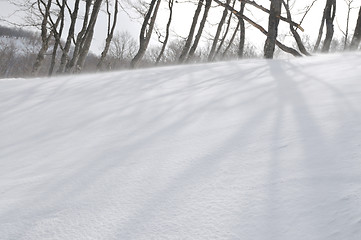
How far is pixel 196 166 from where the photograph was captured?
1.13 metres

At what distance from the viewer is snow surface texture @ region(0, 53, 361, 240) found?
2.49ft

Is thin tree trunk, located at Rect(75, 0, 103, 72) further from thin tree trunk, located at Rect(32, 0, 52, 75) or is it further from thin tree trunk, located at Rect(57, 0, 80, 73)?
thin tree trunk, located at Rect(32, 0, 52, 75)

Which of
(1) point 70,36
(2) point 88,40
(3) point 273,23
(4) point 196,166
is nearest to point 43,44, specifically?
Answer: (1) point 70,36

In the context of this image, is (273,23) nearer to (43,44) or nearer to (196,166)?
(196,166)

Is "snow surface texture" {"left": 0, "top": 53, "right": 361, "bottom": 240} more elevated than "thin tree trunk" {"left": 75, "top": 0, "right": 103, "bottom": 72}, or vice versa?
"thin tree trunk" {"left": 75, "top": 0, "right": 103, "bottom": 72}

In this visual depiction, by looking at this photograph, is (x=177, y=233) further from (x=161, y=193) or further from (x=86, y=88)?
(x=86, y=88)

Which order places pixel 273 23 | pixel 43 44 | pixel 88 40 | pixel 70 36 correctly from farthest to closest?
1. pixel 43 44
2. pixel 70 36
3. pixel 88 40
4. pixel 273 23

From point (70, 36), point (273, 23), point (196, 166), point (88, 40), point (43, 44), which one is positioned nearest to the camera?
point (196, 166)

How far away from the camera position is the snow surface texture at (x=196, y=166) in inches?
29.8

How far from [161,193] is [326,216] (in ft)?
1.65

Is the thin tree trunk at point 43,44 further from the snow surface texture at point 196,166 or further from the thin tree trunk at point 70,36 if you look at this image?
the snow surface texture at point 196,166

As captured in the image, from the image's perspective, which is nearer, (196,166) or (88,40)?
(196,166)

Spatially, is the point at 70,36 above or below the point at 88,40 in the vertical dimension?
above

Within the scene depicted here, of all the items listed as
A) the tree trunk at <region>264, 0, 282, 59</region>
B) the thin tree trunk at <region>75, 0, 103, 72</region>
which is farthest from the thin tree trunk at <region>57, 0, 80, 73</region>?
the tree trunk at <region>264, 0, 282, 59</region>
